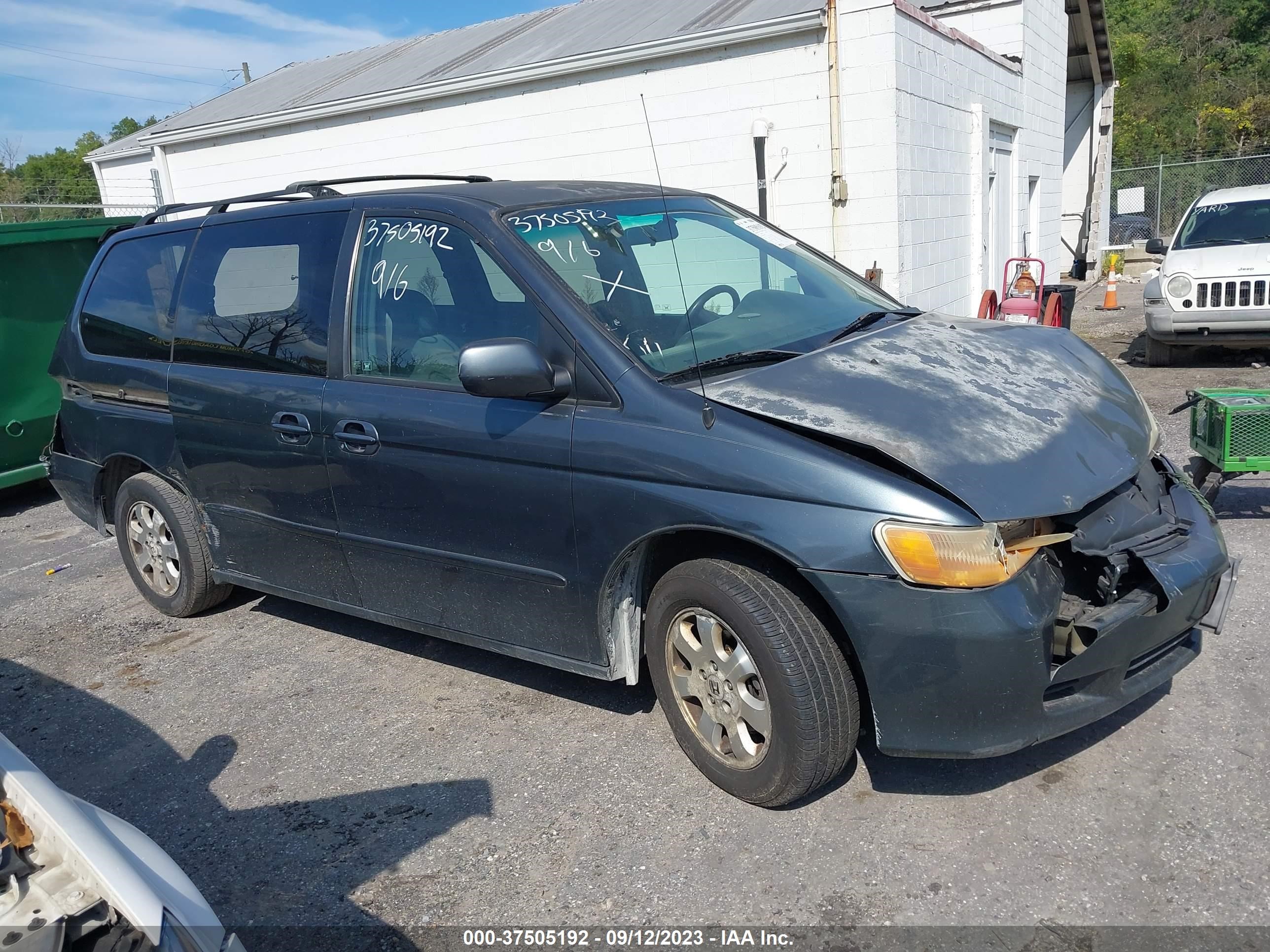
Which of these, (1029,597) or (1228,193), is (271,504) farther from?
(1228,193)

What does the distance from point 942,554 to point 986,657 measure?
0.98ft

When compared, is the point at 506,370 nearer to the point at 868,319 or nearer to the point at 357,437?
the point at 357,437

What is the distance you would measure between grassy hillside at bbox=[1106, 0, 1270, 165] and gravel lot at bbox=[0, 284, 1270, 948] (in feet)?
126

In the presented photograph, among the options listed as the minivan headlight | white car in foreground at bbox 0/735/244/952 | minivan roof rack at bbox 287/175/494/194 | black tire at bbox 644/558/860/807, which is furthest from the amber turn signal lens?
minivan roof rack at bbox 287/175/494/194

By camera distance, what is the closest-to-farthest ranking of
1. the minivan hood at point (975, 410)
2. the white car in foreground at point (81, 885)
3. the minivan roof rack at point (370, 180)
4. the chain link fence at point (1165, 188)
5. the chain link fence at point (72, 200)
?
1. the white car in foreground at point (81, 885)
2. the minivan hood at point (975, 410)
3. the minivan roof rack at point (370, 180)
4. the chain link fence at point (72, 200)
5. the chain link fence at point (1165, 188)

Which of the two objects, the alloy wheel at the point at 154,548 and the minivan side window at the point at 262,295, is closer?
the minivan side window at the point at 262,295

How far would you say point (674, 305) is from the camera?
140 inches

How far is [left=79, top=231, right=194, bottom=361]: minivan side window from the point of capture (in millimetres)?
4738

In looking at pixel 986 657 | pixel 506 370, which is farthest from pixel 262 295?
pixel 986 657

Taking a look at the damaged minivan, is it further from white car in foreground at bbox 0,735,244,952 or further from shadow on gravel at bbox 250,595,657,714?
white car in foreground at bbox 0,735,244,952

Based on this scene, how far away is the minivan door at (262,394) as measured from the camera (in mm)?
4016

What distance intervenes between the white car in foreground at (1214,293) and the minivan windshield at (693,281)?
21.5 ft

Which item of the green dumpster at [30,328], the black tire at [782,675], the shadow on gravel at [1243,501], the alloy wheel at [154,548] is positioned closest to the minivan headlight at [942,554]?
the black tire at [782,675]

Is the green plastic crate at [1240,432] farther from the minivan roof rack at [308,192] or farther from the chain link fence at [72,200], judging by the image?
the chain link fence at [72,200]
